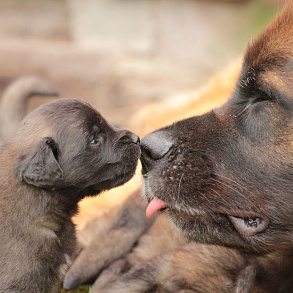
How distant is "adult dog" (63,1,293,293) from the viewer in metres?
2.55

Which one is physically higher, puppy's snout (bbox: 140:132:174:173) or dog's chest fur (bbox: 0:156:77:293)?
puppy's snout (bbox: 140:132:174:173)

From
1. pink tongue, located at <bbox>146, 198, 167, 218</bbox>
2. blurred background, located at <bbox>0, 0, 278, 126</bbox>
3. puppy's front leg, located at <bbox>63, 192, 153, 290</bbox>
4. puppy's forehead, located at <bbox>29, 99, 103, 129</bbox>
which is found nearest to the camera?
pink tongue, located at <bbox>146, 198, 167, 218</bbox>

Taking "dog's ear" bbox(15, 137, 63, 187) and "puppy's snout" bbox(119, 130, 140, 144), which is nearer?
"dog's ear" bbox(15, 137, 63, 187)

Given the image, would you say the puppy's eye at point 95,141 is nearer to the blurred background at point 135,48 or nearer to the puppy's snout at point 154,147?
the puppy's snout at point 154,147

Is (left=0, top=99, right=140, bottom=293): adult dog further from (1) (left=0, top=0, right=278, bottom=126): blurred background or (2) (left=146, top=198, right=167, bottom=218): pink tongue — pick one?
(1) (left=0, top=0, right=278, bottom=126): blurred background

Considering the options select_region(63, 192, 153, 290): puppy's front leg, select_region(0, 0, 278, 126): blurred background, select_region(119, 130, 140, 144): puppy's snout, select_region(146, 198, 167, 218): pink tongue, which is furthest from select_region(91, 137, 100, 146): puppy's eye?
select_region(0, 0, 278, 126): blurred background

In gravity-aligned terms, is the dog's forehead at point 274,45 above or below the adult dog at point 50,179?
above

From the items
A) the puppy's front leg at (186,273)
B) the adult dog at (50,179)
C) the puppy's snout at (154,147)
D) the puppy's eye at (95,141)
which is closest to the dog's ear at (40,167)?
the adult dog at (50,179)

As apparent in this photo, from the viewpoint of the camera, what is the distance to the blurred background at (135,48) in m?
7.55

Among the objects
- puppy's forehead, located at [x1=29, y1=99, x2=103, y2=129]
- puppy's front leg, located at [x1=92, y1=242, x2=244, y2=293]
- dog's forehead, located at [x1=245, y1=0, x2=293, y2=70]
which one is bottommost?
puppy's front leg, located at [x1=92, y1=242, x2=244, y2=293]

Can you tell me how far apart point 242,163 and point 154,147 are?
0.46 m

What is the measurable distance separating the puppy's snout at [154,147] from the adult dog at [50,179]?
0.75 ft

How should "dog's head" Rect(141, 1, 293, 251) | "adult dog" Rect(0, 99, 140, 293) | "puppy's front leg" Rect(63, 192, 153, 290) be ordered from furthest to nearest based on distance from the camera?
1. "puppy's front leg" Rect(63, 192, 153, 290)
2. "adult dog" Rect(0, 99, 140, 293)
3. "dog's head" Rect(141, 1, 293, 251)

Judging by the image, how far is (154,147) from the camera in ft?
9.12
